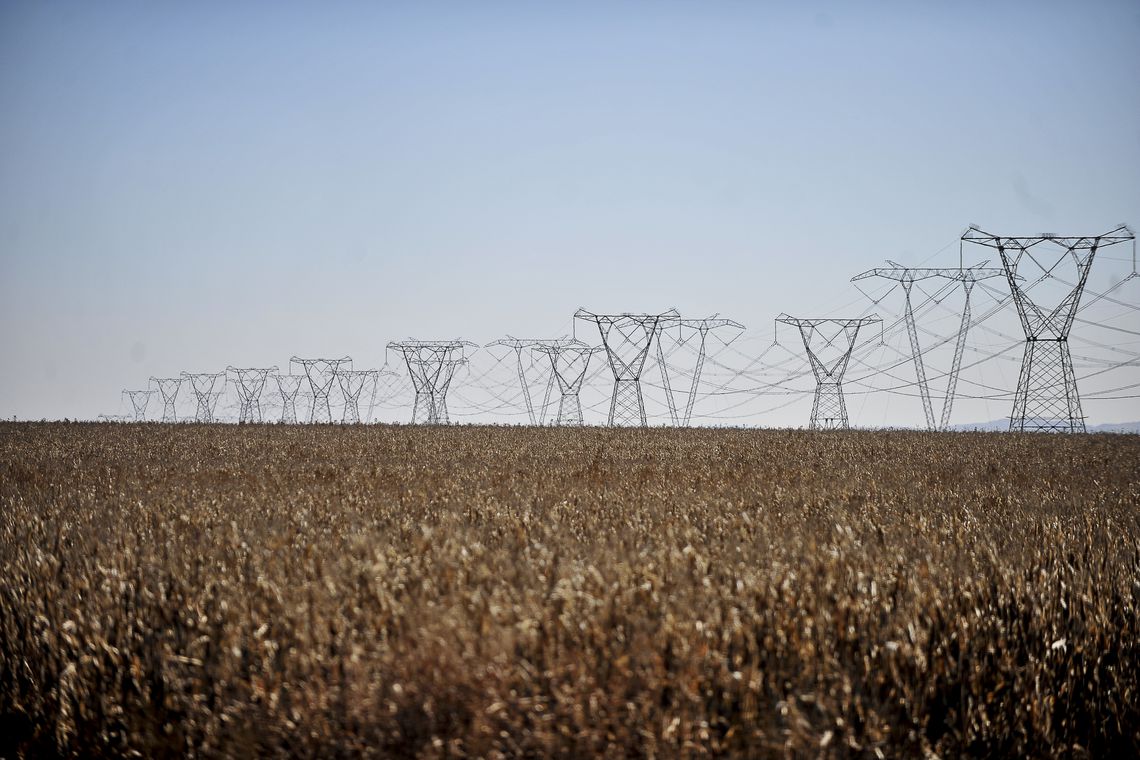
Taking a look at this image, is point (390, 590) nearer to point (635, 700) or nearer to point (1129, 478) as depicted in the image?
point (635, 700)

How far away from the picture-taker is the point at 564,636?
3.87 metres

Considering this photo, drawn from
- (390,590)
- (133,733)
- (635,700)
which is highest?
(390,590)

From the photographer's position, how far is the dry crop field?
3541mm

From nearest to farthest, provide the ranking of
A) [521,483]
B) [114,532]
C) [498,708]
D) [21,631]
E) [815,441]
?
[498,708], [21,631], [114,532], [521,483], [815,441]

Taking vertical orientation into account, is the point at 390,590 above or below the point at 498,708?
above

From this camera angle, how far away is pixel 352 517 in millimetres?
7379

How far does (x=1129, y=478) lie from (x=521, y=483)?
994 cm

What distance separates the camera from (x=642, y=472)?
43.0ft

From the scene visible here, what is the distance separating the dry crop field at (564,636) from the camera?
3.54m

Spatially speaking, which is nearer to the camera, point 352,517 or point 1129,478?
point 352,517

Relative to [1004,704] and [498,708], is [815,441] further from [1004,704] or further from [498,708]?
[498,708]

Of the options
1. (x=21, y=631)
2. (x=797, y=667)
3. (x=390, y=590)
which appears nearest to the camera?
(x=797, y=667)

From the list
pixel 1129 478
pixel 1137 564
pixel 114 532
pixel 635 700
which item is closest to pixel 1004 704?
pixel 635 700

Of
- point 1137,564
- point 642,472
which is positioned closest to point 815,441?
point 642,472
